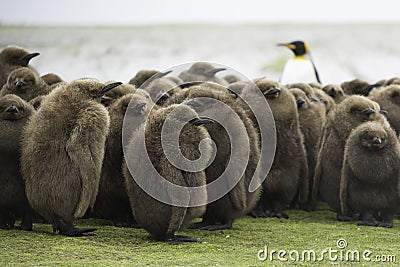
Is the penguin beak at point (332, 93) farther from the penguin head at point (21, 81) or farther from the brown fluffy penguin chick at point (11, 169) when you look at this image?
the brown fluffy penguin chick at point (11, 169)

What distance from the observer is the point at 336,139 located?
7770 mm

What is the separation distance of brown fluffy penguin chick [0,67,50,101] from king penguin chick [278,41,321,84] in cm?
750

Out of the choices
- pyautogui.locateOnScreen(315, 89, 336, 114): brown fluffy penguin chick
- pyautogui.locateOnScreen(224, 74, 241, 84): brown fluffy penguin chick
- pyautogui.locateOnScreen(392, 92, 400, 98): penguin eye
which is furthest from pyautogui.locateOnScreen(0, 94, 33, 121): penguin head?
pyautogui.locateOnScreen(224, 74, 241, 84): brown fluffy penguin chick

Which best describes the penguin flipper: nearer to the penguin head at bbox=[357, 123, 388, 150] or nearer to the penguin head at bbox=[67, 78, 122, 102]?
the penguin head at bbox=[67, 78, 122, 102]

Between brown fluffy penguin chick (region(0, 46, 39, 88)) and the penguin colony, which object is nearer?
the penguin colony

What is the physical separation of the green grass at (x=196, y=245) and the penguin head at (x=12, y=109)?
97 cm

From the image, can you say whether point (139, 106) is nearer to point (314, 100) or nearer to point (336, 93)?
point (314, 100)

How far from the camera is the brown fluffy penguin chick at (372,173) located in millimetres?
7121

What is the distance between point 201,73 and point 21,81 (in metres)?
3.16

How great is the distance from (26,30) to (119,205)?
85.9 ft

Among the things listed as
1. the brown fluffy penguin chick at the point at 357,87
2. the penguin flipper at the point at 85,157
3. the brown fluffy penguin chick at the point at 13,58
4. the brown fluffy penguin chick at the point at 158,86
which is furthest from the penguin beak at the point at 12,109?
the brown fluffy penguin chick at the point at 357,87

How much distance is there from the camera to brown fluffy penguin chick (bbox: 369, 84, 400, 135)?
A: 8.54 meters

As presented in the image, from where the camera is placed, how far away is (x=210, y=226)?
6.68 metres

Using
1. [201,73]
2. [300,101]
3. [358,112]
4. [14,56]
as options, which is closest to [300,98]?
[300,101]
